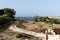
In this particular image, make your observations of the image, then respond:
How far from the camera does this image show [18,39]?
24688mm

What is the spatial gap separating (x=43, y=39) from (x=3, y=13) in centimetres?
3454

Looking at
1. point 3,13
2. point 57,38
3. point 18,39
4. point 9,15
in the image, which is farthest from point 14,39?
point 3,13

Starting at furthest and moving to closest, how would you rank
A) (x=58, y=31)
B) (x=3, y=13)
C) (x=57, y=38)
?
(x=3, y=13) < (x=58, y=31) < (x=57, y=38)

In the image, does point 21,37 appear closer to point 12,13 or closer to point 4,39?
point 4,39

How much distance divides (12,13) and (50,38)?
98.9ft

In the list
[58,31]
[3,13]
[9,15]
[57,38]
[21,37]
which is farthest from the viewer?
[3,13]

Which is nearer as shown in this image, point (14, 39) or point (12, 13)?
point (14, 39)

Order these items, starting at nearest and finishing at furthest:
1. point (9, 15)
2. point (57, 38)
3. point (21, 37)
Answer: point (57, 38)
point (21, 37)
point (9, 15)

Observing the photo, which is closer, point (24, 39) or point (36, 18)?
point (24, 39)

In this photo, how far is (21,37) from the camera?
25.6m

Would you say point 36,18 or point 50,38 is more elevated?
point 50,38

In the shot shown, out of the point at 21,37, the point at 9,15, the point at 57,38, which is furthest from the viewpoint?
the point at 9,15

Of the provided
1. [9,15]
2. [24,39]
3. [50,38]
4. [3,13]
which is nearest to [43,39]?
[50,38]

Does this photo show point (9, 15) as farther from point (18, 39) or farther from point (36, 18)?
point (18, 39)
